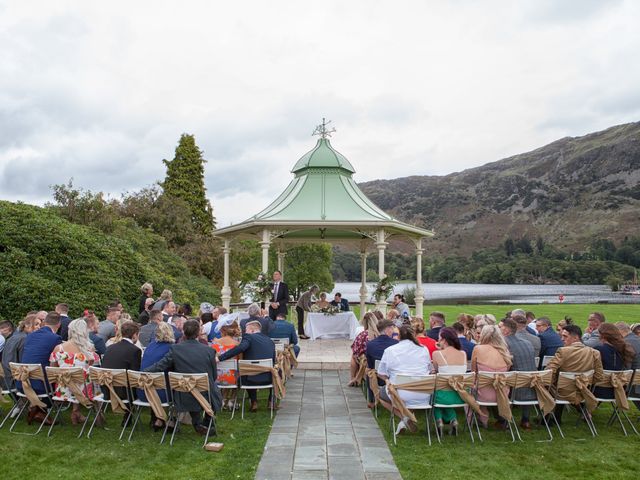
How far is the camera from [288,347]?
370 inches

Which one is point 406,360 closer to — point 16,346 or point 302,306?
point 16,346

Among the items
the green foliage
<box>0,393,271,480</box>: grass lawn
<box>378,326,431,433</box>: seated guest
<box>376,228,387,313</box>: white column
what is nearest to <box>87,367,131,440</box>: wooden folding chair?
<box>0,393,271,480</box>: grass lawn

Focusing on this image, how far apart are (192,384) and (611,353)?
505 cm

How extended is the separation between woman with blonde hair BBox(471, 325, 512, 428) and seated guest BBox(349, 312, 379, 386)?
184 centimetres

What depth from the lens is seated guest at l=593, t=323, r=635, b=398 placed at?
6.64 metres

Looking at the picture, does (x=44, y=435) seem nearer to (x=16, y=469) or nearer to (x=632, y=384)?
(x=16, y=469)

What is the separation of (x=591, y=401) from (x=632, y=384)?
1.99 ft

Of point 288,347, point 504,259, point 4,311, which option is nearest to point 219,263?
point 4,311

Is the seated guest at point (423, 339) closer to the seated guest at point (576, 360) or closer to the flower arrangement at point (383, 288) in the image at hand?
the seated guest at point (576, 360)

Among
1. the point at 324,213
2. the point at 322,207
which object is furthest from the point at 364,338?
the point at 322,207

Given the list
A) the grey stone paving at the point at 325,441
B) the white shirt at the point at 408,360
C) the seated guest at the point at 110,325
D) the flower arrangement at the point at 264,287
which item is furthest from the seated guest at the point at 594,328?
the flower arrangement at the point at 264,287

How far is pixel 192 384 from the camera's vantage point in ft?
19.8

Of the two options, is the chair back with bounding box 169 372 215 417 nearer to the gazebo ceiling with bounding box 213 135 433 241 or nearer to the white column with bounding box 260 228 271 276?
the white column with bounding box 260 228 271 276

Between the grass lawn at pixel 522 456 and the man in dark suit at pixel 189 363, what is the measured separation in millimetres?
2216
